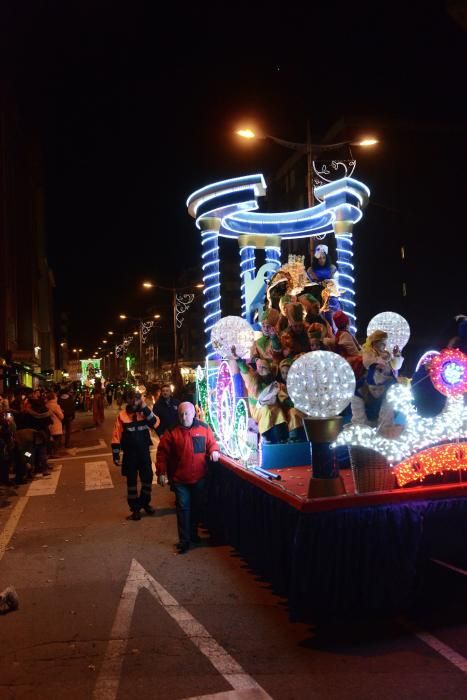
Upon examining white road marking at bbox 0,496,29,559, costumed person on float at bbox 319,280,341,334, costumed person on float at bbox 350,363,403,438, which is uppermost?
costumed person on float at bbox 319,280,341,334

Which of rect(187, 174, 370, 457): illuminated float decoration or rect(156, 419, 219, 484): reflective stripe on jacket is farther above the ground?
rect(187, 174, 370, 457): illuminated float decoration

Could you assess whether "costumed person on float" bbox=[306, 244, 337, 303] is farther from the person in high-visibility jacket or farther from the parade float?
the person in high-visibility jacket

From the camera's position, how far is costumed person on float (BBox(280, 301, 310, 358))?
25.2 feet

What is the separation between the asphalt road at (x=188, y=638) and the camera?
13.4 feet

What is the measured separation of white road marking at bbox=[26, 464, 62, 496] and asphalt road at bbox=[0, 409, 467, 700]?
419cm

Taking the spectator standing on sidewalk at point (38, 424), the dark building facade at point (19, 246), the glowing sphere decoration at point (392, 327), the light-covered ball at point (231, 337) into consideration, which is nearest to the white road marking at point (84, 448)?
the spectator standing on sidewalk at point (38, 424)

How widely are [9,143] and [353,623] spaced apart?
120 feet

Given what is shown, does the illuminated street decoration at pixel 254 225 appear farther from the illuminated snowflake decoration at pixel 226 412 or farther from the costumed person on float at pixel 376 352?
the costumed person on float at pixel 376 352

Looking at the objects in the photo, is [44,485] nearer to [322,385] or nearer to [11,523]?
[11,523]

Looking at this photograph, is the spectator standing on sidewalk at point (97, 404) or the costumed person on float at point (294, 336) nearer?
the costumed person on float at point (294, 336)

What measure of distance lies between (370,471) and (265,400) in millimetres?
2578

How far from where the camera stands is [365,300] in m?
34.3

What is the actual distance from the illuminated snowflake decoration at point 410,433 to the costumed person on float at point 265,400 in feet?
6.87

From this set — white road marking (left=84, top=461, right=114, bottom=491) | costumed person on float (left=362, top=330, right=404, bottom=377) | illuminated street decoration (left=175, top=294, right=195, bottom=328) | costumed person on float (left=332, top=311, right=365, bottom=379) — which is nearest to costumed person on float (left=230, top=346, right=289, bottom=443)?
costumed person on float (left=332, top=311, right=365, bottom=379)
